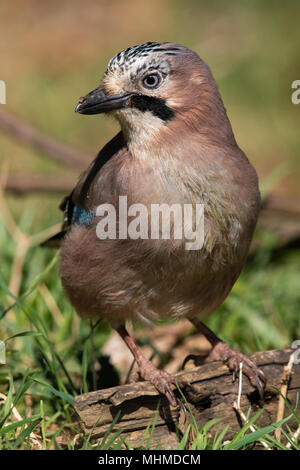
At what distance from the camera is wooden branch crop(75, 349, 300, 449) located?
314cm

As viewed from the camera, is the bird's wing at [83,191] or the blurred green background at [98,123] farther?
the blurred green background at [98,123]

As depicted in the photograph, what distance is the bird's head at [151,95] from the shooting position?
132 inches

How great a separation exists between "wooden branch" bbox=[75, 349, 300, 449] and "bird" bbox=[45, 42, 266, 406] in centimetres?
6

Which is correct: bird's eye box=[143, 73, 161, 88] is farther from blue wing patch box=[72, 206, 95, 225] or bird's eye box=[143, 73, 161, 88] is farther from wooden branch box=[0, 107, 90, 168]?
wooden branch box=[0, 107, 90, 168]

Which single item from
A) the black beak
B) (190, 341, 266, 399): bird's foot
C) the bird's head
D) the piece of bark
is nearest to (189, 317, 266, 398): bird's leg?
(190, 341, 266, 399): bird's foot

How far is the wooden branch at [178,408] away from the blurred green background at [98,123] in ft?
0.81

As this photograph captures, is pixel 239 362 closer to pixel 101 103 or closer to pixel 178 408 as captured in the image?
pixel 178 408

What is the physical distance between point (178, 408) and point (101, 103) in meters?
1.45

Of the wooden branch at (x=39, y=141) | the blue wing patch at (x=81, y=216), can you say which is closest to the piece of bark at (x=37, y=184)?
the wooden branch at (x=39, y=141)

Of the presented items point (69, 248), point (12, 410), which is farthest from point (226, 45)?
point (12, 410)

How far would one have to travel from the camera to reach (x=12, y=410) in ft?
10.8

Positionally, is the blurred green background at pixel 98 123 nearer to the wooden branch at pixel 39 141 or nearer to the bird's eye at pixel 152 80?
the wooden branch at pixel 39 141

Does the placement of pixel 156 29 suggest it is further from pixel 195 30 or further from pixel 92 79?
pixel 92 79
